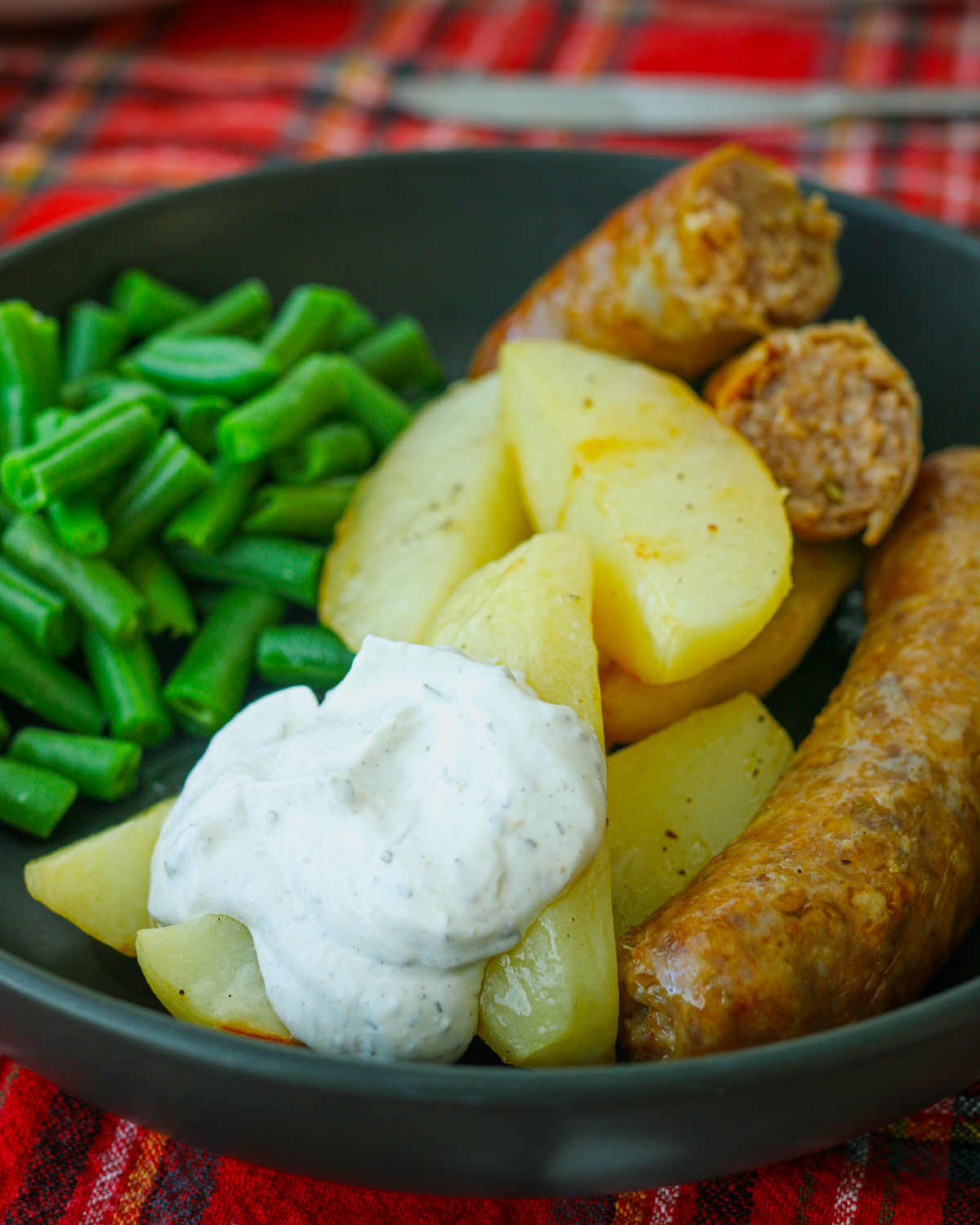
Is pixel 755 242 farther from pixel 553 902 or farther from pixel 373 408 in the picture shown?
pixel 553 902

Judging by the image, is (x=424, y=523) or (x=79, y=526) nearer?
(x=79, y=526)

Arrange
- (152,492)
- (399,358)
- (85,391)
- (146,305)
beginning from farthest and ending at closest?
(399,358) < (146,305) < (85,391) < (152,492)

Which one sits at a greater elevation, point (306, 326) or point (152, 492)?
point (306, 326)

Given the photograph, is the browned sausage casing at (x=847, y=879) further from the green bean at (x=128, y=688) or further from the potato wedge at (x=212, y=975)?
the green bean at (x=128, y=688)

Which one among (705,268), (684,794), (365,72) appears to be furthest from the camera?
(365,72)

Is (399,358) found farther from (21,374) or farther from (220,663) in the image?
(220,663)

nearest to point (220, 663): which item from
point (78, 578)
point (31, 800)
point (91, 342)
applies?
point (78, 578)

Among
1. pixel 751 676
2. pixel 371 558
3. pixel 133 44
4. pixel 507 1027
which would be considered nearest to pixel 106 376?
pixel 371 558

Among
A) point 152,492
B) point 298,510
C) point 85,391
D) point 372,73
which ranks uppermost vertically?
point 372,73
